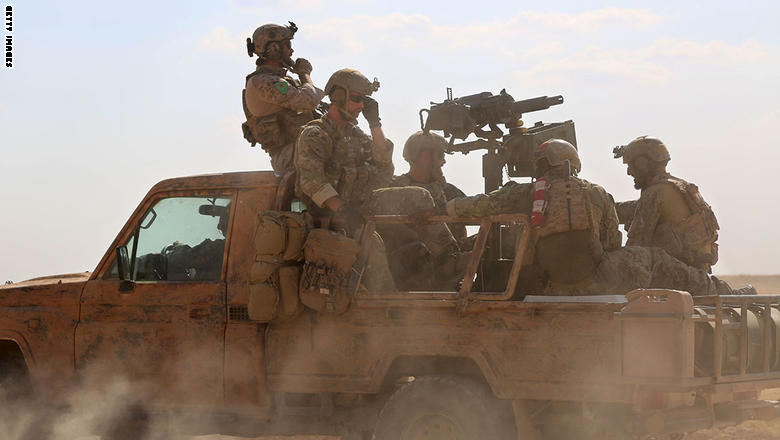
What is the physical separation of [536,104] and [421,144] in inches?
65.9

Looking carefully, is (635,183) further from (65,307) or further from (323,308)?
(65,307)

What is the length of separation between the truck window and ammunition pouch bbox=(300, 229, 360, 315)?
0.76 m

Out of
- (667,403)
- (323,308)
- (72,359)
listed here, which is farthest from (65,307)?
(667,403)

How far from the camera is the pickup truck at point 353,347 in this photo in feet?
15.2

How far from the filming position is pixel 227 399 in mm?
5477

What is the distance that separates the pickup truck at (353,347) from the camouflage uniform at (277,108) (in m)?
1.62

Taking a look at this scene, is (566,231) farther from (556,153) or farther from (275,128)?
(275,128)

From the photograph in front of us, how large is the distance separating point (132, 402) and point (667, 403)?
3375 mm

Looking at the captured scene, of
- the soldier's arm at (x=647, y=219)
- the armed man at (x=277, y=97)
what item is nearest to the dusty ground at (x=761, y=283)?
the soldier's arm at (x=647, y=219)

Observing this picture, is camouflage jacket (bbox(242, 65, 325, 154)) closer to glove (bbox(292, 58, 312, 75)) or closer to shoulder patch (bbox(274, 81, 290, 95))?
shoulder patch (bbox(274, 81, 290, 95))

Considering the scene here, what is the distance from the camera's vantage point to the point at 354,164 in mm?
6230

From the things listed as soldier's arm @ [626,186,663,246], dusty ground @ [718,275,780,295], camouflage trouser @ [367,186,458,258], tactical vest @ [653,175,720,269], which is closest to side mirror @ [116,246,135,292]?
camouflage trouser @ [367,186,458,258]

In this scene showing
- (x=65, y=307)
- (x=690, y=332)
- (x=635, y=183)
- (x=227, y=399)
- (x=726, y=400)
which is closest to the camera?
(x=690, y=332)

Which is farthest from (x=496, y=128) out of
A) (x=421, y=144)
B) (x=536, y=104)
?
(x=421, y=144)
